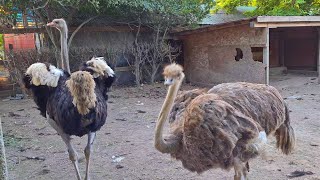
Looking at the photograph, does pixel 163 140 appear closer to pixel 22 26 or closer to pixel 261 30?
pixel 261 30

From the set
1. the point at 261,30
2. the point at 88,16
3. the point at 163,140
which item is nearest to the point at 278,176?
the point at 163,140

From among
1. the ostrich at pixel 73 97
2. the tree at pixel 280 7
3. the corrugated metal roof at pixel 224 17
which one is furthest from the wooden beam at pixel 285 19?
the ostrich at pixel 73 97

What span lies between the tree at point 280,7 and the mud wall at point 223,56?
12.3 feet

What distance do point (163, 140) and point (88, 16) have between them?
296 inches

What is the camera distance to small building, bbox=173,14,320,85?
8.72 meters

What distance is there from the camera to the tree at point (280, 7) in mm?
12664

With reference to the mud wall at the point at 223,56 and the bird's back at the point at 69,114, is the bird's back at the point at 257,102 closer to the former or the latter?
the bird's back at the point at 69,114

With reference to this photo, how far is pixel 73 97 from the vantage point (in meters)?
3.43

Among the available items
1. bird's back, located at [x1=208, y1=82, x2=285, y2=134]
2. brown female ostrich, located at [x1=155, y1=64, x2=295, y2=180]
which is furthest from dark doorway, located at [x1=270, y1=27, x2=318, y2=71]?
brown female ostrich, located at [x1=155, y1=64, x2=295, y2=180]

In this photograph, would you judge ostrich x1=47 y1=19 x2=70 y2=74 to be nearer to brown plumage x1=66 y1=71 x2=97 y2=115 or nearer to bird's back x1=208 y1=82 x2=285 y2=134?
brown plumage x1=66 y1=71 x2=97 y2=115

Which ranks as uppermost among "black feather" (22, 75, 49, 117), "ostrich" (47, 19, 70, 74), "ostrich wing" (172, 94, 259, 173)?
"ostrich" (47, 19, 70, 74)

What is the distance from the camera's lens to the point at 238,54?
32.7 feet

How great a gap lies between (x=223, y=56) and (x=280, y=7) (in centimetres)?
501

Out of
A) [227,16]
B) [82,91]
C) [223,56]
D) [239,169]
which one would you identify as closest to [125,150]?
[82,91]
